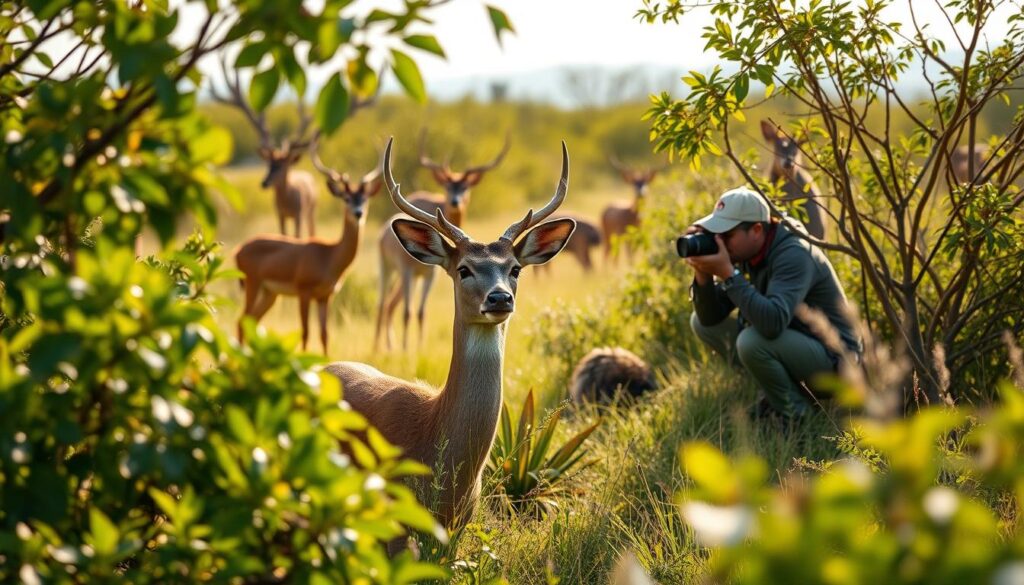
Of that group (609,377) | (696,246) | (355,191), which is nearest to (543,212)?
(696,246)

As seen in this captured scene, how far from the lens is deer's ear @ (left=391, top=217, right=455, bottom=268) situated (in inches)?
201

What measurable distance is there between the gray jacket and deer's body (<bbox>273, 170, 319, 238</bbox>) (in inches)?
404

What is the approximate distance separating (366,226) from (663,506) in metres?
18.6

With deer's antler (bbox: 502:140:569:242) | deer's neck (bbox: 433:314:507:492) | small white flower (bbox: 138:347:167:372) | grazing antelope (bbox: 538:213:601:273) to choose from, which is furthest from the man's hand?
grazing antelope (bbox: 538:213:601:273)

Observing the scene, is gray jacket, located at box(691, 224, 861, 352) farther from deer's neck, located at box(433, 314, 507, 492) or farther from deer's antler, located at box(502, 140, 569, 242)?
deer's neck, located at box(433, 314, 507, 492)

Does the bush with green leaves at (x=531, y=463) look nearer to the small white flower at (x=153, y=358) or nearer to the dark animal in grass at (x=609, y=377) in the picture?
the dark animal in grass at (x=609, y=377)

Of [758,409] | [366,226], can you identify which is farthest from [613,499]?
[366,226]

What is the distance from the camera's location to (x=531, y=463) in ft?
17.5

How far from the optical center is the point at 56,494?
219cm

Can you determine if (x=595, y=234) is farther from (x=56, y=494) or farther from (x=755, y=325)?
(x=56, y=494)

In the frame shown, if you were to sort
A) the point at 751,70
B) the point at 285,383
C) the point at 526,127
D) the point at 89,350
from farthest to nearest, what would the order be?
the point at 526,127 < the point at 751,70 < the point at 285,383 < the point at 89,350

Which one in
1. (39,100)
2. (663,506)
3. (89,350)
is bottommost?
(663,506)

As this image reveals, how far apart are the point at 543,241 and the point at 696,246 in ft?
2.97

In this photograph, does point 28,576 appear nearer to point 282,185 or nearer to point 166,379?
point 166,379
